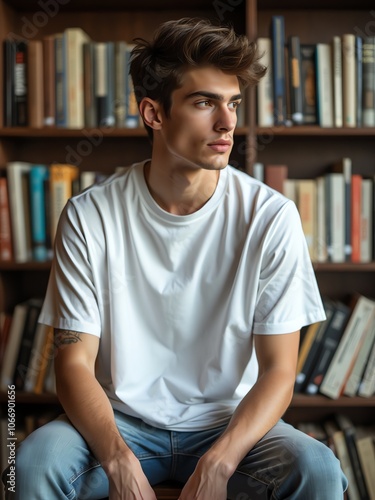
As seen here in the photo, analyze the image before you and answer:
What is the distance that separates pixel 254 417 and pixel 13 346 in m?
1.12

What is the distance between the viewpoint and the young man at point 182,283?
4.50 ft

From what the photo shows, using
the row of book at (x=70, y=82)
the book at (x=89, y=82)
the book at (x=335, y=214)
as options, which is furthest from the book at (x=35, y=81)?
the book at (x=335, y=214)

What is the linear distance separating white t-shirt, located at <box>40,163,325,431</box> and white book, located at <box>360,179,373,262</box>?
67 cm

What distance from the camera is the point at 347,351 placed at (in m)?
2.05

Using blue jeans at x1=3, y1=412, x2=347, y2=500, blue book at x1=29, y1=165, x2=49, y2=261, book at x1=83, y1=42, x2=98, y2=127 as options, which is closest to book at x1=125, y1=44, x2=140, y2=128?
book at x1=83, y1=42, x2=98, y2=127

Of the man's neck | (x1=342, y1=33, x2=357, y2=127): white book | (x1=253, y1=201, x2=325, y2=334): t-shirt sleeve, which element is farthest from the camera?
(x1=342, y1=33, x2=357, y2=127): white book

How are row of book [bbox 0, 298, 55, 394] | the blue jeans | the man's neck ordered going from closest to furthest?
the blue jeans < the man's neck < row of book [bbox 0, 298, 55, 394]

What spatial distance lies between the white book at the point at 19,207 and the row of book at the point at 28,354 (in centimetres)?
19

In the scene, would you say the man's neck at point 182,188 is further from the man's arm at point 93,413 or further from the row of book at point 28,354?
the row of book at point 28,354

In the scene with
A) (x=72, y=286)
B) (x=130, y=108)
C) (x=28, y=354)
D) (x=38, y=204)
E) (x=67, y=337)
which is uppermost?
(x=130, y=108)

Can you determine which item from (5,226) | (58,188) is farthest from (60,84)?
(5,226)

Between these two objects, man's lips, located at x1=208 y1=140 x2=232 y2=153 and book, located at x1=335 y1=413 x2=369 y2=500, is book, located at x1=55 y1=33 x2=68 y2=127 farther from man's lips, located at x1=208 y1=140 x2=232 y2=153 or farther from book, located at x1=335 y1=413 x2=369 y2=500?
→ book, located at x1=335 y1=413 x2=369 y2=500

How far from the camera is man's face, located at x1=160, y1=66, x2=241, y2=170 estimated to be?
4.58ft

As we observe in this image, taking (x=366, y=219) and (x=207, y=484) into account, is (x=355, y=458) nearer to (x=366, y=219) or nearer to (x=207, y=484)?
(x=366, y=219)
